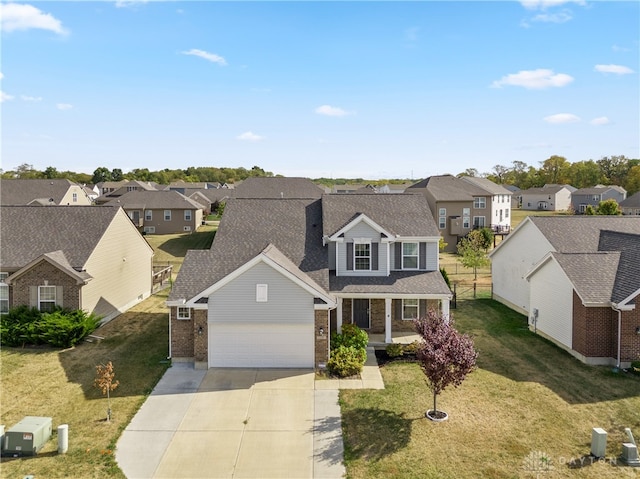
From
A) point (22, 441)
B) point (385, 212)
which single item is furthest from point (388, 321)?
point (22, 441)

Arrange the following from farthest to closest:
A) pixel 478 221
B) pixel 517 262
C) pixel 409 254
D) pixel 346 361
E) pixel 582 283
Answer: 1. pixel 478 221
2. pixel 517 262
3. pixel 409 254
4. pixel 582 283
5. pixel 346 361

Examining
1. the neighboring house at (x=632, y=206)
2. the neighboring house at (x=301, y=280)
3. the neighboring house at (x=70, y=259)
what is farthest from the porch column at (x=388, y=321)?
the neighboring house at (x=632, y=206)

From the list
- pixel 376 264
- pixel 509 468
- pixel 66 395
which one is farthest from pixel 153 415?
pixel 376 264

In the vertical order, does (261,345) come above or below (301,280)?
below

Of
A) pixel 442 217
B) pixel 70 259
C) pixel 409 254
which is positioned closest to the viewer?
pixel 409 254

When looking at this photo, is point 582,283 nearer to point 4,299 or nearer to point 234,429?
point 234,429

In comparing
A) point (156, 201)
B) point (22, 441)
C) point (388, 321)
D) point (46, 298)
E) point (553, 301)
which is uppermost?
point (156, 201)

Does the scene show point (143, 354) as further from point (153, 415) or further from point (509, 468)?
point (509, 468)

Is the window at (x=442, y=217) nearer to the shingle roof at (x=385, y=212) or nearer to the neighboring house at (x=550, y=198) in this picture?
the shingle roof at (x=385, y=212)
